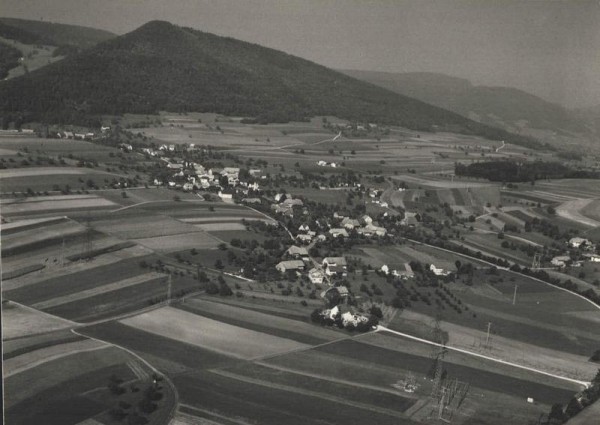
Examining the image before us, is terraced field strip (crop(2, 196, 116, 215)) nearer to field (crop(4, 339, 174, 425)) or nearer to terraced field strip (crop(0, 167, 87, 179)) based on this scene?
terraced field strip (crop(0, 167, 87, 179))

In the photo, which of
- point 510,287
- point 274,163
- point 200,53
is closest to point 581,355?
point 510,287

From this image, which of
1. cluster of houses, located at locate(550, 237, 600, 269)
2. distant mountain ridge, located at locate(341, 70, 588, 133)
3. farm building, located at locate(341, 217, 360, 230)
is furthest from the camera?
distant mountain ridge, located at locate(341, 70, 588, 133)

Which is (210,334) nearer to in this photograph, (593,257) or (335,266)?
(335,266)

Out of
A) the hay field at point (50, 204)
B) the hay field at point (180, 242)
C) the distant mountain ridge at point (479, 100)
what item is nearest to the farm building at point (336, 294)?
the hay field at point (180, 242)

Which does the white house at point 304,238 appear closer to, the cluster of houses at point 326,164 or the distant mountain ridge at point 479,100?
the cluster of houses at point 326,164

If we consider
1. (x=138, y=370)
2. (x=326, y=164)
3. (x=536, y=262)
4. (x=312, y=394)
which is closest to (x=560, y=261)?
(x=536, y=262)

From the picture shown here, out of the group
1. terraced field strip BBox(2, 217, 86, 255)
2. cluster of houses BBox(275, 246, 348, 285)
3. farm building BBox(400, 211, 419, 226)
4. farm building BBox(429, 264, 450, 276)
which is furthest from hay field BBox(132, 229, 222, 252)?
farm building BBox(400, 211, 419, 226)

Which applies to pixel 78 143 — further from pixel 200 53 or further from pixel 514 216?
pixel 200 53
